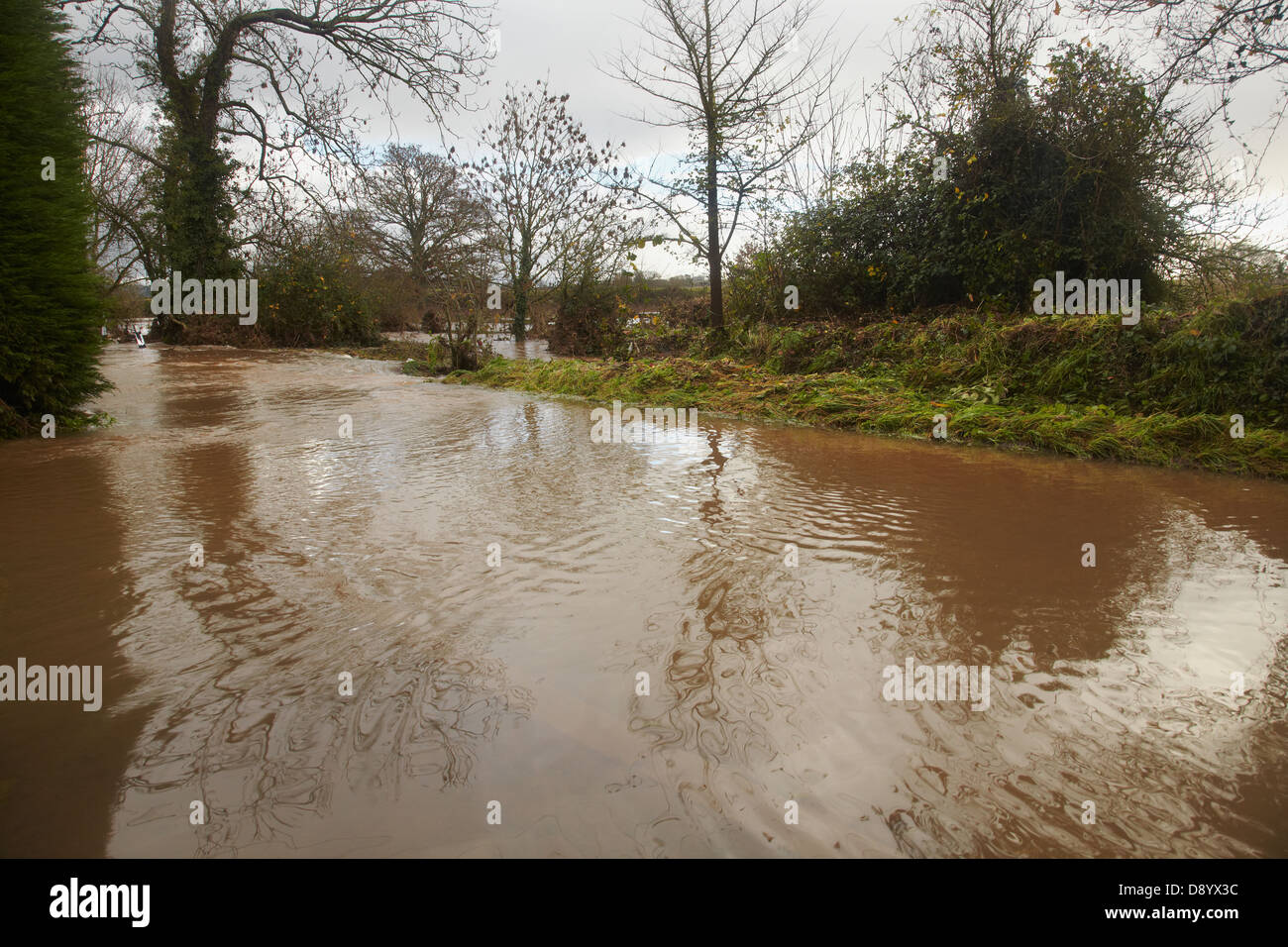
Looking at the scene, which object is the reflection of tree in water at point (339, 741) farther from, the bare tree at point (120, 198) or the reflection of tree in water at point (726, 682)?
the bare tree at point (120, 198)

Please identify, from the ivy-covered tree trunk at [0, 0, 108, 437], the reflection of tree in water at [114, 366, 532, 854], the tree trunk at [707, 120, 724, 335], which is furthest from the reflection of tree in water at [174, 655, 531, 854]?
the tree trunk at [707, 120, 724, 335]

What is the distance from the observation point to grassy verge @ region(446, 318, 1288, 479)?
6.60 m

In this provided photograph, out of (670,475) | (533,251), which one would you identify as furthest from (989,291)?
(533,251)

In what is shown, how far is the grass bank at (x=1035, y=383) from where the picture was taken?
6789 millimetres

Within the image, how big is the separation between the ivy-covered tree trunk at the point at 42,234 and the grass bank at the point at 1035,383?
6314 mm

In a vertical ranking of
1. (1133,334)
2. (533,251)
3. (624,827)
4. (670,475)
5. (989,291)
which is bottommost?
(624,827)

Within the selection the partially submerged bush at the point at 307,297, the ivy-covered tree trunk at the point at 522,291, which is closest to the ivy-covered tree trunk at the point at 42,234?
the partially submerged bush at the point at 307,297

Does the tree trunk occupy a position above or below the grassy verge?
above

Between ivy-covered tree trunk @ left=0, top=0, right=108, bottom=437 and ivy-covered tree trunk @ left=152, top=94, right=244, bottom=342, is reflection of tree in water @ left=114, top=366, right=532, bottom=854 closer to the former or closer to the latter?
ivy-covered tree trunk @ left=0, top=0, right=108, bottom=437

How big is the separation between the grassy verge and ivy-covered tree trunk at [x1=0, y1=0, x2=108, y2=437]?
618 centimetres

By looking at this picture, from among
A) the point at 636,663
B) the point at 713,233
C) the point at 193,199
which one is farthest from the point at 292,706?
the point at 193,199
